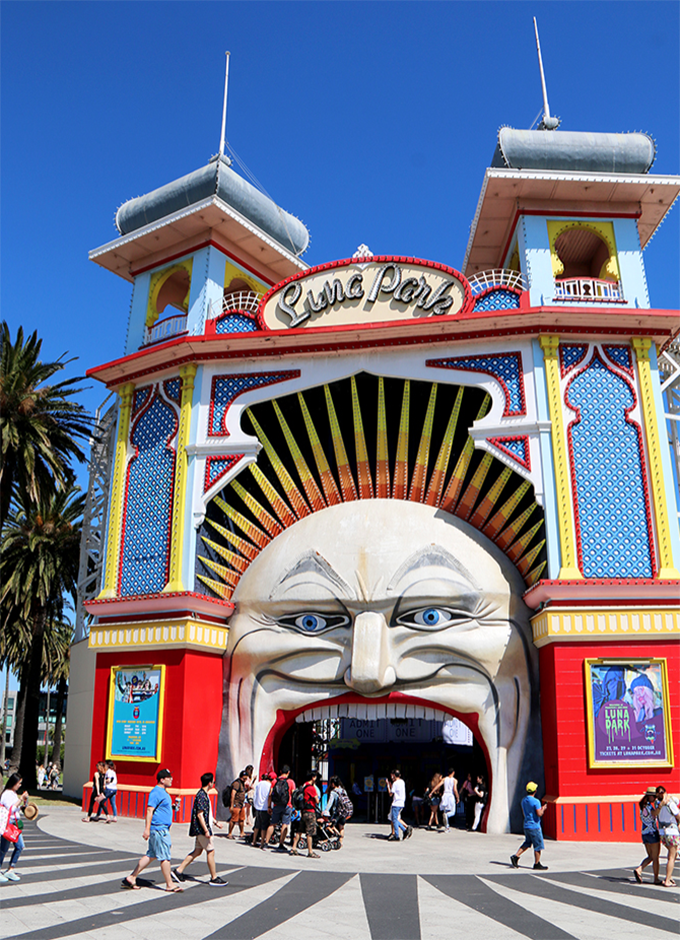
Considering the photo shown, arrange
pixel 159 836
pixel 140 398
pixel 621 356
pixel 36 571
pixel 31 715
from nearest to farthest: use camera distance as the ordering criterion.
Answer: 1. pixel 159 836
2. pixel 621 356
3. pixel 140 398
4. pixel 31 715
5. pixel 36 571

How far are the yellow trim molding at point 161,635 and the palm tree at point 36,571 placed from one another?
8683 millimetres

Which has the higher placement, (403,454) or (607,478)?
(403,454)

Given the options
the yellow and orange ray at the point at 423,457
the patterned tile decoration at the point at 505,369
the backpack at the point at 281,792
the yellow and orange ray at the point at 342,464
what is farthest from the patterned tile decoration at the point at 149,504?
the patterned tile decoration at the point at 505,369

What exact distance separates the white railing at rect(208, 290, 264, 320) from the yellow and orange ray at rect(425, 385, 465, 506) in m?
6.18

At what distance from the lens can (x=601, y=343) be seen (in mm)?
20156

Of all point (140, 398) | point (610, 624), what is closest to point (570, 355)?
point (610, 624)

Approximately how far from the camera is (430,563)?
62.9 feet

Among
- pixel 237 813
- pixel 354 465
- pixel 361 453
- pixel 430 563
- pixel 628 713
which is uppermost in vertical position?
pixel 361 453

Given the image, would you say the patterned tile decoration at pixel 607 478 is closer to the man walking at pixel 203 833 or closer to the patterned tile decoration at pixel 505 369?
the patterned tile decoration at pixel 505 369

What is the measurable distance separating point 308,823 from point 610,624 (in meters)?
7.69

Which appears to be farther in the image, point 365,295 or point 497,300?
point 365,295

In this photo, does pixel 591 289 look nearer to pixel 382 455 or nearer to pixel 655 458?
pixel 655 458

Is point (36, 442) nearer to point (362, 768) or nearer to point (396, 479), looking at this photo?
point (396, 479)

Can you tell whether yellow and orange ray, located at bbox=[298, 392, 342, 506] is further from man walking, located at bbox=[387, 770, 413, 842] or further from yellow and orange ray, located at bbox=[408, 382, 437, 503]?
man walking, located at bbox=[387, 770, 413, 842]
